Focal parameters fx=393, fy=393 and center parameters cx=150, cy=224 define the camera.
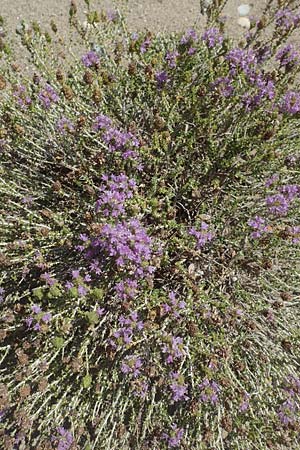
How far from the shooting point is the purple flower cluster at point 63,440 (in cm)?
235

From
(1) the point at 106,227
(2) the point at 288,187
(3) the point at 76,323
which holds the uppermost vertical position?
(2) the point at 288,187

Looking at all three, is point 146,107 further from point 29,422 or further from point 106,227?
point 29,422

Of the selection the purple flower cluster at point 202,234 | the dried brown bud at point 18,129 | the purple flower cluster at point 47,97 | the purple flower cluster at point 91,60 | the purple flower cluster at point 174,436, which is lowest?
the purple flower cluster at point 174,436

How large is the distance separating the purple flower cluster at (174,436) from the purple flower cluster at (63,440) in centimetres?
61

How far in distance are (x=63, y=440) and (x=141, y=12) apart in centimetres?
417

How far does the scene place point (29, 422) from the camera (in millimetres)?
2340

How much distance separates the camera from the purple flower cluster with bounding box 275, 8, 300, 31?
247cm

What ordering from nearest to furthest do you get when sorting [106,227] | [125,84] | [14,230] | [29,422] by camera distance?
[106,227] < [29,422] < [14,230] < [125,84]

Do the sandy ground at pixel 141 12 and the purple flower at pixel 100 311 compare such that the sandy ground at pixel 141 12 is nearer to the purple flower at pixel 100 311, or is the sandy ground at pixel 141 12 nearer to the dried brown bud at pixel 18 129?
the dried brown bud at pixel 18 129

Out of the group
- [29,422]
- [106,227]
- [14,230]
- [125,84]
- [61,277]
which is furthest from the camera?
[125,84]

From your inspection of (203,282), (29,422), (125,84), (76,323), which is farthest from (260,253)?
(29,422)

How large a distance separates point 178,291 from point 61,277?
2.71 ft

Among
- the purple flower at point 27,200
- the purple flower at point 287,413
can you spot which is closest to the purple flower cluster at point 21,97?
the purple flower at point 27,200

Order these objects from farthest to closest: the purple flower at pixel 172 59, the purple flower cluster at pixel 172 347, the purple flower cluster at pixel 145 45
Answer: the purple flower cluster at pixel 145 45
the purple flower at pixel 172 59
the purple flower cluster at pixel 172 347
